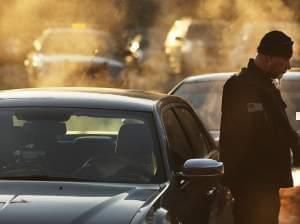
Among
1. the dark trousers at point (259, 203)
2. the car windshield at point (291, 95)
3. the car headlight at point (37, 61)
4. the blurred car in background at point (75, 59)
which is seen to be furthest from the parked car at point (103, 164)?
the car headlight at point (37, 61)

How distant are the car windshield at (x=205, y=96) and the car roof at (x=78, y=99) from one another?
4.62 m

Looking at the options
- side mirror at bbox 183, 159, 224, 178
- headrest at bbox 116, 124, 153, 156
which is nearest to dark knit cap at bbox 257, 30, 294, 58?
headrest at bbox 116, 124, 153, 156

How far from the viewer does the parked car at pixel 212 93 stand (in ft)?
42.7

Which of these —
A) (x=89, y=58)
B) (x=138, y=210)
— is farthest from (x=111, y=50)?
(x=138, y=210)

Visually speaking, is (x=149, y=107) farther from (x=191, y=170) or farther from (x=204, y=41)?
(x=204, y=41)

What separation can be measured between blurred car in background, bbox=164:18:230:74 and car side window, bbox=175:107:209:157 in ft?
69.2

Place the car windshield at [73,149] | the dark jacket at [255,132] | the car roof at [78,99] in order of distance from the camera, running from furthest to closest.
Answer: the dark jacket at [255,132]
the car roof at [78,99]
the car windshield at [73,149]

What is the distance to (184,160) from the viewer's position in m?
8.02

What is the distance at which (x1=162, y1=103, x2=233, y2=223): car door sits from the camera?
7.30m

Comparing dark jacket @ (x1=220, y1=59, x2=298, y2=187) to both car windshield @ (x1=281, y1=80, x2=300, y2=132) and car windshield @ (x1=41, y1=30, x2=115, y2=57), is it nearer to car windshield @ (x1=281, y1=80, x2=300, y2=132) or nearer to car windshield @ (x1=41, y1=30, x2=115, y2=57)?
car windshield @ (x1=281, y1=80, x2=300, y2=132)

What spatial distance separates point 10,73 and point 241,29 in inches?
336

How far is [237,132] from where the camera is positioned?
8.55m

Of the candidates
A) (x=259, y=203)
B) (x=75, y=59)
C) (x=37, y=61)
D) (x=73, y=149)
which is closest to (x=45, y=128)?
(x=73, y=149)

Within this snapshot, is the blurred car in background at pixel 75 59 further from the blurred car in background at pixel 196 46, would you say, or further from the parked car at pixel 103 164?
the parked car at pixel 103 164
